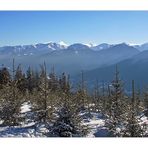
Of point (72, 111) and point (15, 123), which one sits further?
point (15, 123)

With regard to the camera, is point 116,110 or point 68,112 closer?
point 68,112

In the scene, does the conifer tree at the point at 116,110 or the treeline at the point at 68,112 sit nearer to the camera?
the treeline at the point at 68,112

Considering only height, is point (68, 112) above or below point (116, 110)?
above

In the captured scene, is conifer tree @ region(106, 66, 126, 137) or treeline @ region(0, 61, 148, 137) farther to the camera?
conifer tree @ region(106, 66, 126, 137)

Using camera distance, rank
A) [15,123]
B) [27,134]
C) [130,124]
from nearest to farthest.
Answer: [130,124] → [27,134] → [15,123]
